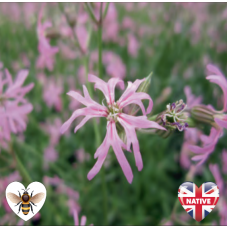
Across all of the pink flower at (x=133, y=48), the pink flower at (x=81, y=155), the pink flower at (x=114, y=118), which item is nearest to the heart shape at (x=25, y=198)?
the pink flower at (x=114, y=118)

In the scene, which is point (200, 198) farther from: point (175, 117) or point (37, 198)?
point (37, 198)

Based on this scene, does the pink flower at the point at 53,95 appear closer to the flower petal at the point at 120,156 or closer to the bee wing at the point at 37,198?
the bee wing at the point at 37,198

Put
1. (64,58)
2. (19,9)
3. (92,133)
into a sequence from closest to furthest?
(92,133)
(64,58)
(19,9)

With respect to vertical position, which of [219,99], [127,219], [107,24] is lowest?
[127,219]

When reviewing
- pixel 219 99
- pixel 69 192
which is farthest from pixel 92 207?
pixel 219 99

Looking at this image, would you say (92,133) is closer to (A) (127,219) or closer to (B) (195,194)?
(A) (127,219)

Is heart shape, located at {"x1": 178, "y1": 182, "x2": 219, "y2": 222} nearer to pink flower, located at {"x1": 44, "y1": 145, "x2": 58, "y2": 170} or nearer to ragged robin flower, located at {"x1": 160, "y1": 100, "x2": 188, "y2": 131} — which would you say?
ragged robin flower, located at {"x1": 160, "y1": 100, "x2": 188, "y2": 131}
